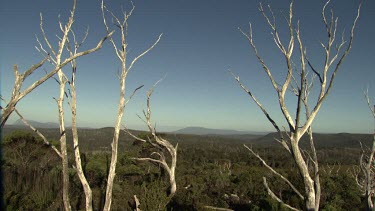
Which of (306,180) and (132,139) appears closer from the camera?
(306,180)

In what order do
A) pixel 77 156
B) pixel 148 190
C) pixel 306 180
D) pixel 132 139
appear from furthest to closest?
pixel 132 139
pixel 148 190
pixel 77 156
pixel 306 180

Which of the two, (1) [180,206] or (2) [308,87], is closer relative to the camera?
(2) [308,87]

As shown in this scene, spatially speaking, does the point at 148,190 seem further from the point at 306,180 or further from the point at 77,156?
the point at 306,180

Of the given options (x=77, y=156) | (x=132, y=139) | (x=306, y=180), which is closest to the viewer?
(x=306, y=180)

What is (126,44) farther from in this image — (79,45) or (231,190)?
(231,190)

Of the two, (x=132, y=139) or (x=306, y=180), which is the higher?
(x=306, y=180)

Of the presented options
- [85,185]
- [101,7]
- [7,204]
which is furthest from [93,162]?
[101,7]

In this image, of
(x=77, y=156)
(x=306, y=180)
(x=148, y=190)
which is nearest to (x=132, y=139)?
(x=148, y=190)

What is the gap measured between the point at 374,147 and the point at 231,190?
15.1 meters

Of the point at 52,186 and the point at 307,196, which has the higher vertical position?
the point at 307,196

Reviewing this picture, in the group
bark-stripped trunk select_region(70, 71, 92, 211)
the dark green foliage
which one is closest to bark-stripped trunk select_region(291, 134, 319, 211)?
the dark green foliage

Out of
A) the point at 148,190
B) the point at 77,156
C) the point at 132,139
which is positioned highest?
the point at 77,156

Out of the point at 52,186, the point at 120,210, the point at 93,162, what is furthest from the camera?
the point at 93,162

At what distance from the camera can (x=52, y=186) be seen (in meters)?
17.0
